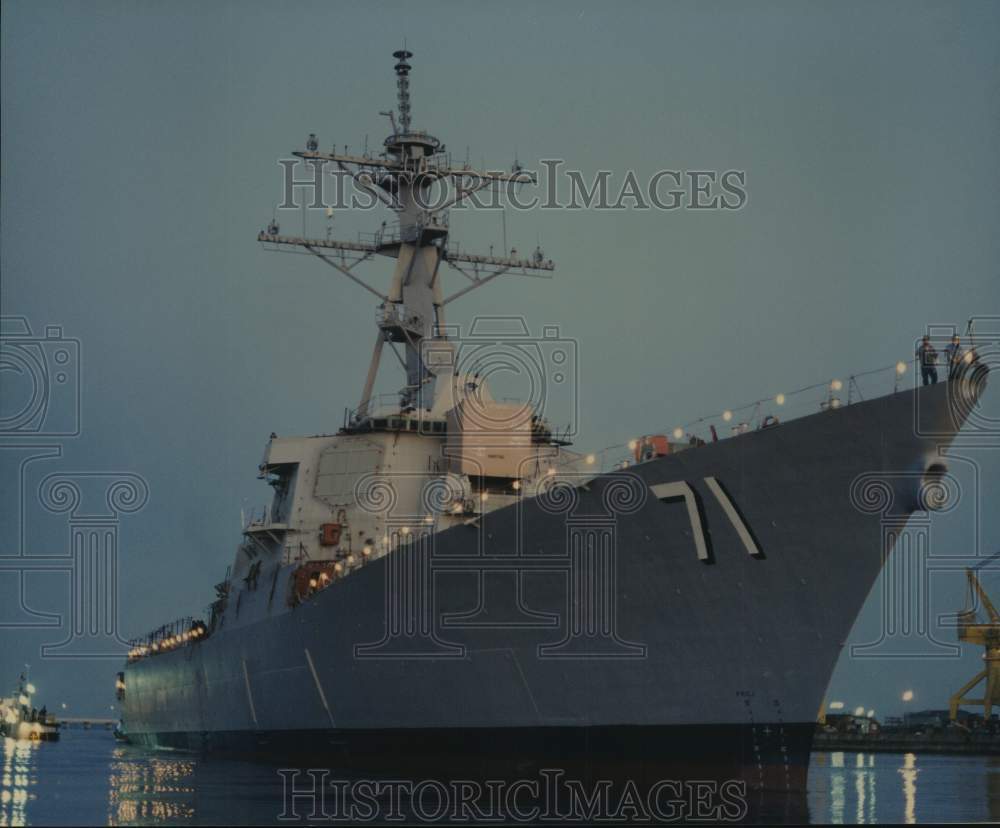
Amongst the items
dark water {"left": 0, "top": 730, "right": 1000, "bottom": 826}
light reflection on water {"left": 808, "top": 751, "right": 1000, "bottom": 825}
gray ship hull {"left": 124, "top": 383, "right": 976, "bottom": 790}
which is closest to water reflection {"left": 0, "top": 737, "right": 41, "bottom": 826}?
dark water {"left": 0, "top": 730, "right": 1000, "bottom": 826}

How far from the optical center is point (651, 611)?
67.1 feet

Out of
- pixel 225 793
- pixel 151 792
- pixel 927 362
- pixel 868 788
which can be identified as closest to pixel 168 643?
pixel 151 792

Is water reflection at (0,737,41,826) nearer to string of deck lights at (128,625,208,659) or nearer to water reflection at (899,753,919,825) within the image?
string of deck lights at (128,625,208,659)

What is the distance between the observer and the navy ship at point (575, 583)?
62.8 feet

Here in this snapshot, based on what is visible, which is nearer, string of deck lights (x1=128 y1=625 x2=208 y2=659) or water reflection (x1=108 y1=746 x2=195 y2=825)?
water reflection (x1=108 y1=746 x2=195 y2=825)

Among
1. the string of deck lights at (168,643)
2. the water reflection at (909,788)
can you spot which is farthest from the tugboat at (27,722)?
the water reflection at (909,788)

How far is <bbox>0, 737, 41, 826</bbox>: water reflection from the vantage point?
19703mm

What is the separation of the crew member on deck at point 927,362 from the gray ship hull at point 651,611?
0.30m

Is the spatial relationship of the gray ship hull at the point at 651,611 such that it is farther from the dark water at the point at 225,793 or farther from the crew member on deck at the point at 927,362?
the dark water at the point at 225,793

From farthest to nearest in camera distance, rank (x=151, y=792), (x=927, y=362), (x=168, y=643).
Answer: (x=168, y=643) → (x=151, y=792) → (x=927, y=362)

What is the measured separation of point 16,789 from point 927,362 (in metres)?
18.1

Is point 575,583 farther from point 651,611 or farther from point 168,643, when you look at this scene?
point 168,643

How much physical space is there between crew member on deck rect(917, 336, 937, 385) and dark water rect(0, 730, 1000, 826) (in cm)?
603

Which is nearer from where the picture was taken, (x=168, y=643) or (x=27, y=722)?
(x=168, y=643)
